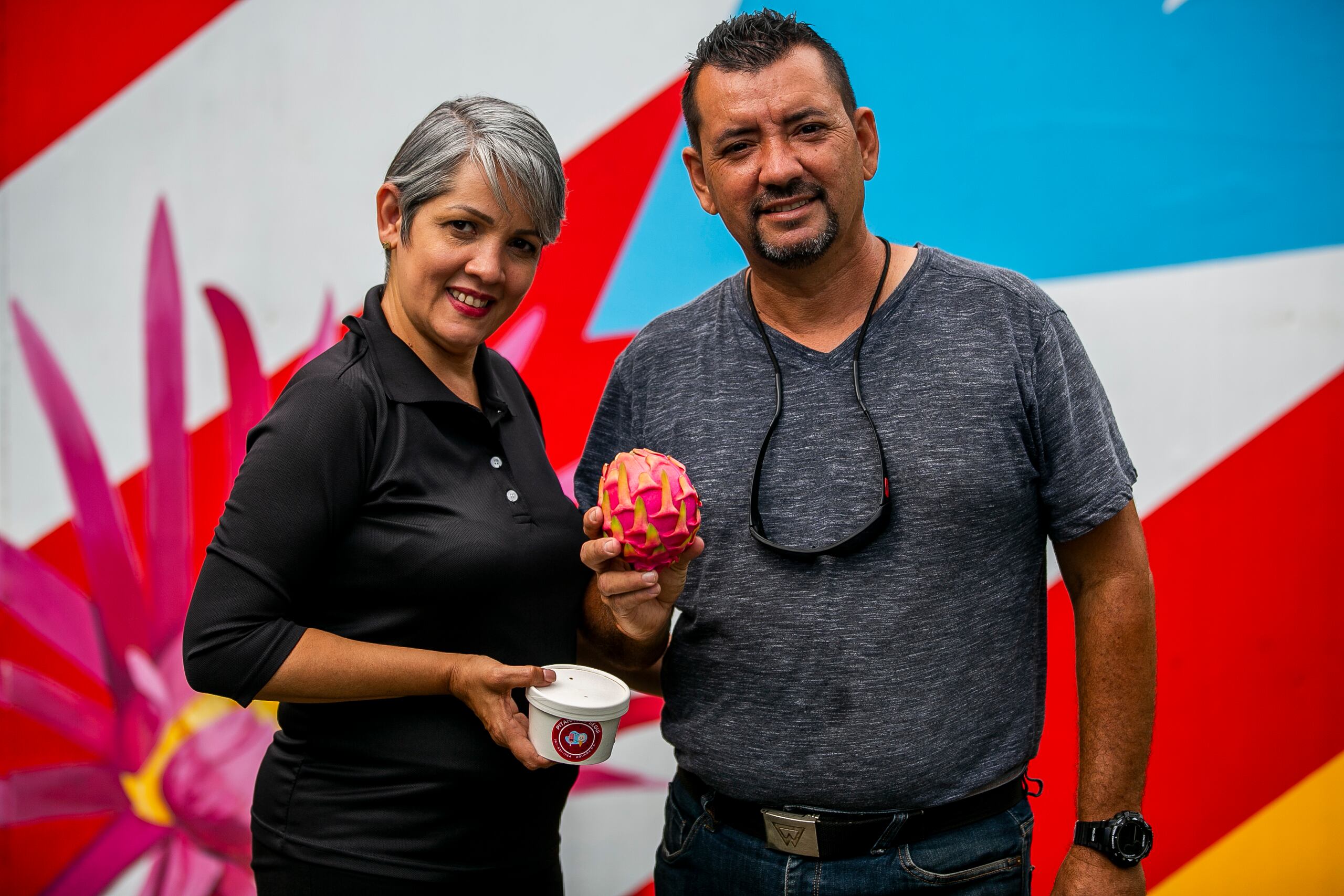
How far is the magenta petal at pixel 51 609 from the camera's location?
301 centimetres

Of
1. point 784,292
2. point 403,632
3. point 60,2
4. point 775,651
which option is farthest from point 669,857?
point 60,2

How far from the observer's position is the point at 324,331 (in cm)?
289

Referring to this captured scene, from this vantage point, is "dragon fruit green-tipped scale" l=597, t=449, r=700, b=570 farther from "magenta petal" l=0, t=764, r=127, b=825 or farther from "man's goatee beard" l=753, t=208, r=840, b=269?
"magenta petal" l=0, t=764, r=127, b=825

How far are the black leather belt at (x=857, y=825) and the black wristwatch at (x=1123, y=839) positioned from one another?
0.49 feet

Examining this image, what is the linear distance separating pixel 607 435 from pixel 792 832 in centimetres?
85

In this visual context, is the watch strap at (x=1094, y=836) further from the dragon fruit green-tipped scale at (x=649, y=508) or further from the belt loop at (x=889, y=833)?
the dragon fruit green-tipped scale at (x=649, y=508)

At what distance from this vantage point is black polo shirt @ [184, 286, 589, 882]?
4.90 feet

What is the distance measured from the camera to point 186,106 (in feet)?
9.66

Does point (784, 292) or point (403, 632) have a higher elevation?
point (784, 292)

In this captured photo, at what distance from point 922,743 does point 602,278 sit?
1625 mm

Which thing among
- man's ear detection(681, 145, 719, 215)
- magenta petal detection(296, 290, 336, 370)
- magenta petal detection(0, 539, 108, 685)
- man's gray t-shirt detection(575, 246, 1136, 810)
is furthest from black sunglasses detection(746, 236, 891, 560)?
magenta petal detection(0, 539, 108, 685)

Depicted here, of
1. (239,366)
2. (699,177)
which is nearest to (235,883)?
(239,366)

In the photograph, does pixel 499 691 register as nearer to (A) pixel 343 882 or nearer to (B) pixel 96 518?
(A) pixel 343 882

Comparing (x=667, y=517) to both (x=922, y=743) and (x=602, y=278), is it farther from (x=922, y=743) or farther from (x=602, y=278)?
(x=602, y=278)
